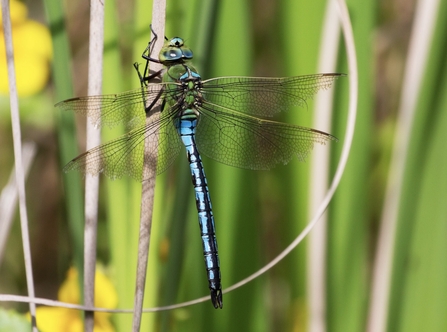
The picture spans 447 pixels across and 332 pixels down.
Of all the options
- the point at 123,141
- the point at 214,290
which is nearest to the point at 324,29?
the point at 123,141

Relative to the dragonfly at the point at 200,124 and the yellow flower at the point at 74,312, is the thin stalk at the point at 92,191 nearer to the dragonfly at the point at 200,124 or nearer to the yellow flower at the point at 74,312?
the dragonfly at the point at 200,124

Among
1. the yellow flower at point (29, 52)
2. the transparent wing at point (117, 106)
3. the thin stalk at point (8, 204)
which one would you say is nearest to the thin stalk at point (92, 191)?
the transparent wing at point (117, 106)

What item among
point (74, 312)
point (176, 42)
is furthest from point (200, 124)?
point (74, 312)

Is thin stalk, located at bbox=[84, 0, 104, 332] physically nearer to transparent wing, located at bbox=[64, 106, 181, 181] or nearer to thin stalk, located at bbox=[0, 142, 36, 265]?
transparent wing, located at bbox=[64, 106, 181, 181]

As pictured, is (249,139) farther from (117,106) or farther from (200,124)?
(117,106)

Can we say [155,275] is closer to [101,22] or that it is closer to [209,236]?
[209,236]

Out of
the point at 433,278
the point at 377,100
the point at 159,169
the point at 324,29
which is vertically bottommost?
the point at 433,278

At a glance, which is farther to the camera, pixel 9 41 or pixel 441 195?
pixel 441 195
